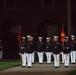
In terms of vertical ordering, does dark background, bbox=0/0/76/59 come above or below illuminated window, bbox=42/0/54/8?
below

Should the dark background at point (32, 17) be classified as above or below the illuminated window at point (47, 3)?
below

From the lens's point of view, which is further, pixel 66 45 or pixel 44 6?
pixel 44 6

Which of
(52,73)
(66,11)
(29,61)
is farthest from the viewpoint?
(66,11)

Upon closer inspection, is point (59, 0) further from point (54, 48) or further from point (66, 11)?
point (54, 48)

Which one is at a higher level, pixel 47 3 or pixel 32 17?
pixel 47 3

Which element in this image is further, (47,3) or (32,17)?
(47,3)

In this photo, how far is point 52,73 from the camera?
64.3ft

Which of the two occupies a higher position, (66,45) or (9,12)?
(9,12)

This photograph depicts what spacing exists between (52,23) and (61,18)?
1.42 m

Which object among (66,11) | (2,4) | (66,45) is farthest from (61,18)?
(66,45)

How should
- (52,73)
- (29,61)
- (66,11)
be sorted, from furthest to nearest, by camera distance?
(66,11) → (29,61) → (52,73)

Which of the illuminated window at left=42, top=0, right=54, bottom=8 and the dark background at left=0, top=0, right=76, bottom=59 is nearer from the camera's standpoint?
the dark background at left=0, top=0, right=76, bottom=59

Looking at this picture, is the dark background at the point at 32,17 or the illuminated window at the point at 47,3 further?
the illuminated window at the point at 47,3

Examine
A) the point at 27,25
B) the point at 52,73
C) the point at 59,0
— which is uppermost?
the point at 59,0
